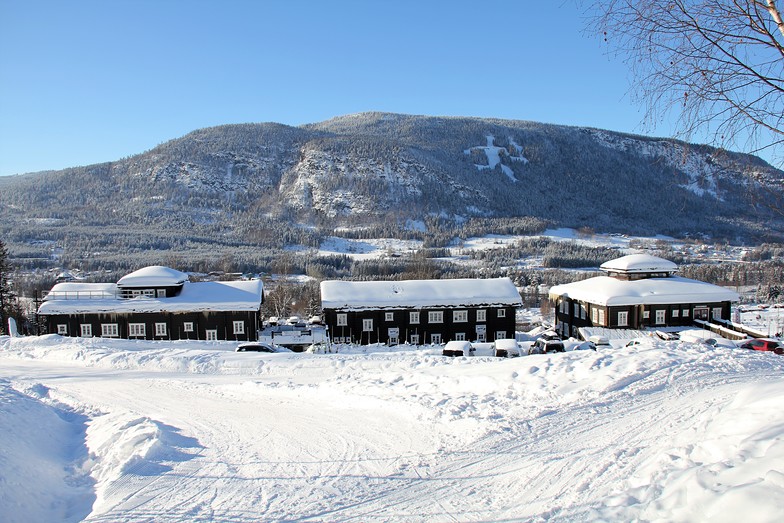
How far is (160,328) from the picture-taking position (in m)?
35.6

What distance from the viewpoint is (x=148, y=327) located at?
35.7 metres

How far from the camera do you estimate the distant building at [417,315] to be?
3731cm

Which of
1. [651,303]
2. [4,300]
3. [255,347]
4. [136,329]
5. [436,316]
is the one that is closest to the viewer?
[255,347]

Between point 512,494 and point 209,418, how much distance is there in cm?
726

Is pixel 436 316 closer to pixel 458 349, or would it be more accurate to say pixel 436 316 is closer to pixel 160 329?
pixel 458 349

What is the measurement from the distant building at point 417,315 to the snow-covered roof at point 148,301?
5704 mm

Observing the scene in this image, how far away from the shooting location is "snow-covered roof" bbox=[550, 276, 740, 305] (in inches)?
1467

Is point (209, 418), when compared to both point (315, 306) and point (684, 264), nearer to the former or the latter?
point (315, 306)

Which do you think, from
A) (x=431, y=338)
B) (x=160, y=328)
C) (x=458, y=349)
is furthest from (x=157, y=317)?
(x=458, y=349)

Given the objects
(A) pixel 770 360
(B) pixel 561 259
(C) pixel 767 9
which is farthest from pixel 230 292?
(B) pixel 561 259

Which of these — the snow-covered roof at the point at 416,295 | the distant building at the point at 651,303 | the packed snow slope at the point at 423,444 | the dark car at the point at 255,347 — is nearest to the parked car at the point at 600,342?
the distant building at the point at 651,303

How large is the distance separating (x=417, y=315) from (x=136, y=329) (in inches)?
771

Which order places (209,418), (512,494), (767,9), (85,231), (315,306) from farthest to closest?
(85,231) < (315,306) < (209,418) < (512,494) < (767,9)

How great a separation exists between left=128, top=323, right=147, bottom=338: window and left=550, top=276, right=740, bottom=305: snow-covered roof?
3219cm
